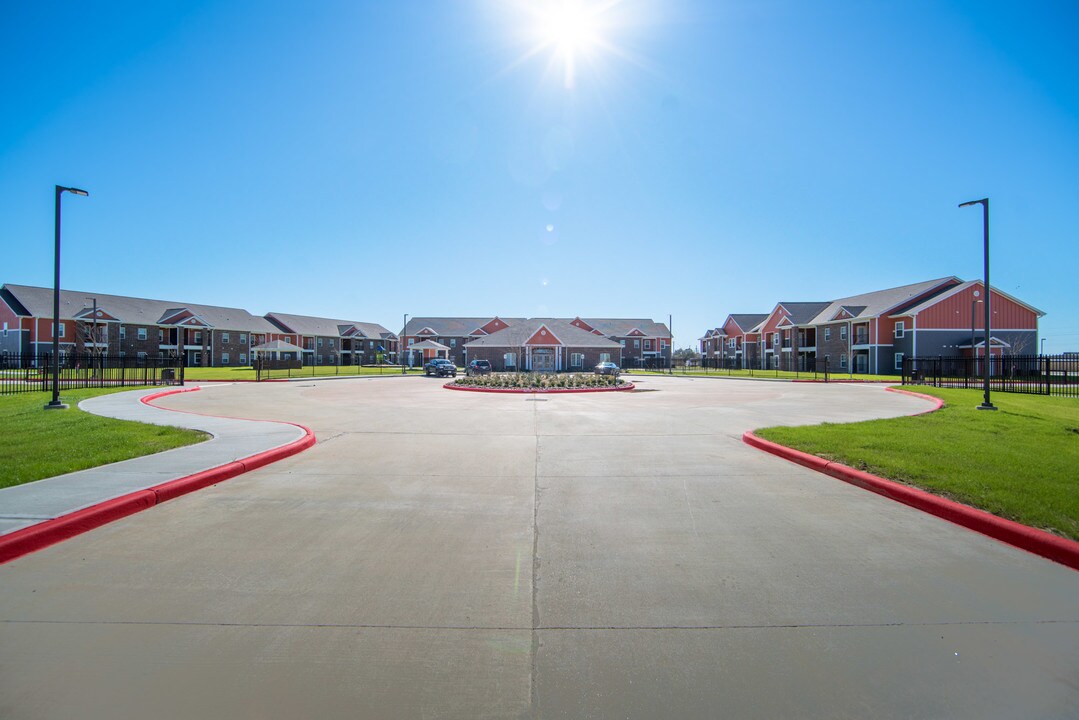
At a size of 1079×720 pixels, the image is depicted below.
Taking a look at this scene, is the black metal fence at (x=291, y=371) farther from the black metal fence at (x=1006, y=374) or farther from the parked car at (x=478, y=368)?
the black metal fence at (x=1006, y=374)

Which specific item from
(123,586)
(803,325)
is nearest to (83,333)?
(123,586)

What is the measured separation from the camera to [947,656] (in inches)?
131

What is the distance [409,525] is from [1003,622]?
16.3ft

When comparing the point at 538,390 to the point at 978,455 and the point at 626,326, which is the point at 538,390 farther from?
the point at 626,326

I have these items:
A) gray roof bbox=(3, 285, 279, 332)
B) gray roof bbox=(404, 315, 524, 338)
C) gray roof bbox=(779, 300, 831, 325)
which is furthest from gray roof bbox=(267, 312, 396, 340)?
gray roof bbox=(779, 300, 831, 325)

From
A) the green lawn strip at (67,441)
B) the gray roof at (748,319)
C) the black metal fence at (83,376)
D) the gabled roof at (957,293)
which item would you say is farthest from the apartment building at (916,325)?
the black metal fence at (83,376)

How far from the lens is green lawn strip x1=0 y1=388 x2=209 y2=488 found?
749 cm

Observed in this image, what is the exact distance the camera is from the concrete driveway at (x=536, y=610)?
116 inches

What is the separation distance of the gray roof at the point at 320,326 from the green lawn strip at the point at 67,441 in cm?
7520

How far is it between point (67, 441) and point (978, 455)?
602 inches

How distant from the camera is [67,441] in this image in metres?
9.72

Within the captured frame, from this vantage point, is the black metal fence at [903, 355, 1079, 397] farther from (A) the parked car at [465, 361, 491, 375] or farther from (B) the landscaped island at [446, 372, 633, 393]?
(A) the parked car at [465, 361, 491, 375]

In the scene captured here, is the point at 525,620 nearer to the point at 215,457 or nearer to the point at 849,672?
the point at 849,672

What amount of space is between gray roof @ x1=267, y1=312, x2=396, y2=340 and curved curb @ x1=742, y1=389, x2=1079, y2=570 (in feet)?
288
